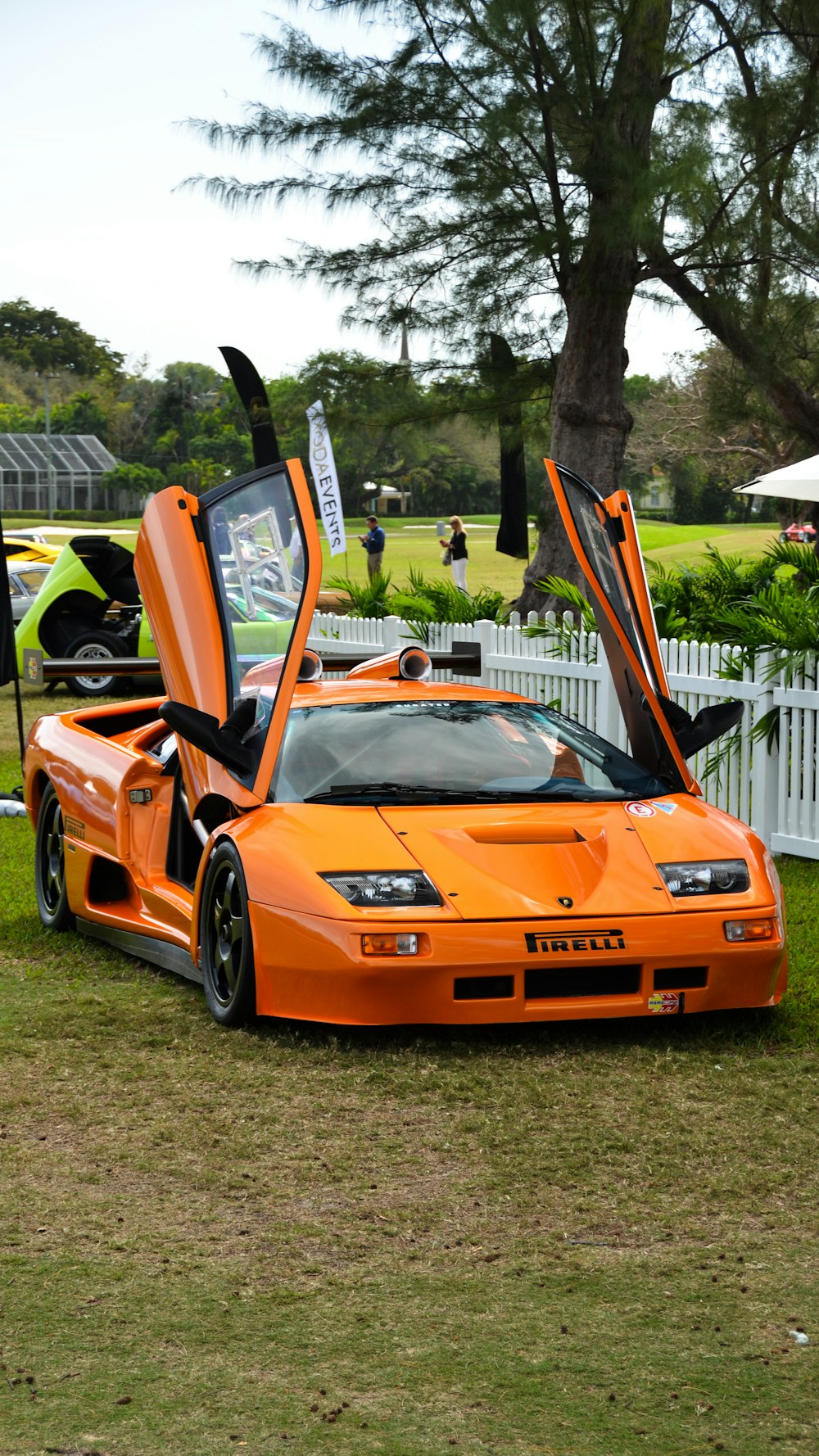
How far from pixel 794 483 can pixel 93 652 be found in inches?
429

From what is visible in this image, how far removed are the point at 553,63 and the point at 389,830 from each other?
462 inches

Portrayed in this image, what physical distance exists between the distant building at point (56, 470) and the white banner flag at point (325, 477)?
89.8m

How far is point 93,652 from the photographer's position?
2091cm

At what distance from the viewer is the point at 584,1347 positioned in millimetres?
3457

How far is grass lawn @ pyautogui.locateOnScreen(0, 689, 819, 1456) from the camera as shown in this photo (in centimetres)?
319

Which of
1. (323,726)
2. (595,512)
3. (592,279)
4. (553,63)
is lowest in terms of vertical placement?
(323,726)

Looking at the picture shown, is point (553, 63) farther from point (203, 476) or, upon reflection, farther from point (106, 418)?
point (106, 418)

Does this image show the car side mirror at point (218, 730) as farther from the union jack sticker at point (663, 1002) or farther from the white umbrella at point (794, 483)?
the white umbrella at point (794, 483)

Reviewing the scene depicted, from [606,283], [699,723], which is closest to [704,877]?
[699,723]

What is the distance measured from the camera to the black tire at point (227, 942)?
5.91 m

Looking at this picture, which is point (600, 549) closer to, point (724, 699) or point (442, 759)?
point (442, 759)

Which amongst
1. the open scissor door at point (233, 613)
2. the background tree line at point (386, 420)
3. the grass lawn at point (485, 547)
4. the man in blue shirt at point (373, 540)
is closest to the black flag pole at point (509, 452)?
the background tree line at point (386, 420)

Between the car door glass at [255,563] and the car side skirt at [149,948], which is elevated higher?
the car door glass at [255,563]

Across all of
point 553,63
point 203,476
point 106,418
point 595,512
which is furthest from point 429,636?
point 106,418
